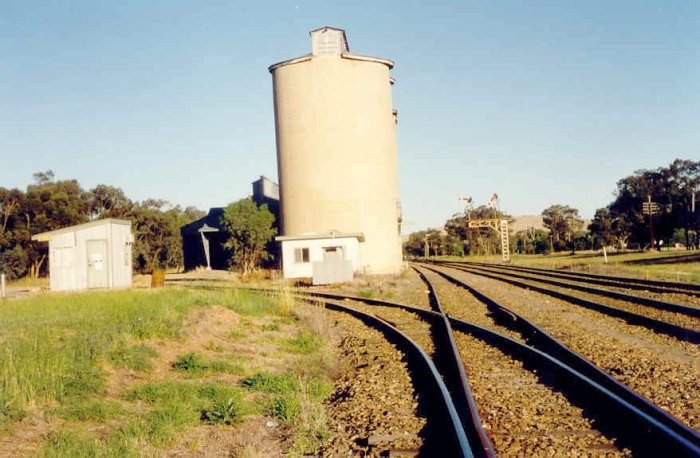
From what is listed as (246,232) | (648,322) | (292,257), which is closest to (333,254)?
(292,257)

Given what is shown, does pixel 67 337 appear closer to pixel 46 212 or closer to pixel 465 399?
pixel 465 399

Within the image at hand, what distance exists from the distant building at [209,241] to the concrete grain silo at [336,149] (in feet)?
22.1

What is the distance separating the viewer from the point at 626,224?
7656 cm

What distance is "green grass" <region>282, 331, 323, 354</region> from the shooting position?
32.4ft

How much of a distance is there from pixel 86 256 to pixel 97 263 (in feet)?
1.63

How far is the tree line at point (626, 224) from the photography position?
6925 cm

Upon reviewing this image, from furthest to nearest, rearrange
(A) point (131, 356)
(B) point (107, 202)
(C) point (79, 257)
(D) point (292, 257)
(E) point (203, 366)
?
(B) point (107, 202), (D) point (292, 257), (C) point (79, 257), (E) point (203, 366), (A) point (131, 356)

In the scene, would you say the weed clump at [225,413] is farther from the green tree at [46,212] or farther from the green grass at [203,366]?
the green tree at [46,212]

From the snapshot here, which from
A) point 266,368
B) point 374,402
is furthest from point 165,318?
point 374,402

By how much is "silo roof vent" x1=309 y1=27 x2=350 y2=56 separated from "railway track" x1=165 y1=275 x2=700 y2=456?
108ft

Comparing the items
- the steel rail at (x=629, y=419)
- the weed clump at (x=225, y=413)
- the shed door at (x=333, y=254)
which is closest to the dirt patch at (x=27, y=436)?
the weed clump at (x=225, y=413)

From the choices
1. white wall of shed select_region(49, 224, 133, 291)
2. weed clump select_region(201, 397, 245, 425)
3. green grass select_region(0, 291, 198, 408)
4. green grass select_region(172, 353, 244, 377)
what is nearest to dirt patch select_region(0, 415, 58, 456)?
green grass select_region(0, 291, 198, 408)

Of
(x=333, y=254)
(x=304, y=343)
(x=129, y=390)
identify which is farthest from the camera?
(x=333, y=254)

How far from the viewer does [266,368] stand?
8547 millimetres
